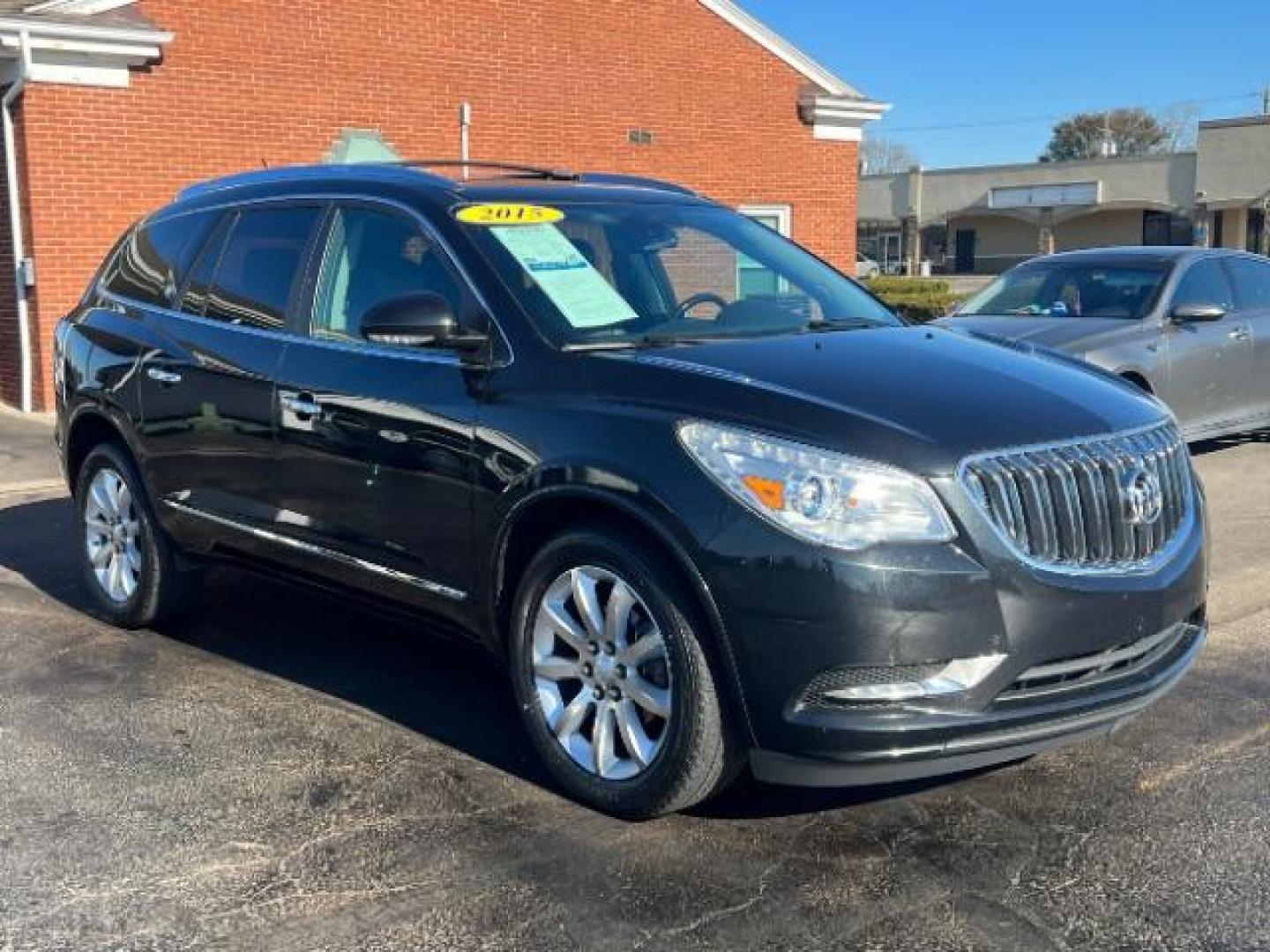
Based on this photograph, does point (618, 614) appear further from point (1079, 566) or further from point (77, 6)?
point (77, 6)

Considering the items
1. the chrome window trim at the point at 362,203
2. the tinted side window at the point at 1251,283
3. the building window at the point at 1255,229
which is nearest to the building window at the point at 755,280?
the chrome window trim at the point at 362,203

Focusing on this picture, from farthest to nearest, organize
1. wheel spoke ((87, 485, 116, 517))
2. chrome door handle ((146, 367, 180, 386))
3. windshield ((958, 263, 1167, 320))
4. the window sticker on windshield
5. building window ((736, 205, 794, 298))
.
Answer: windshield ((958, 263, 1167, 320)) → wheel spoke ((87, 485, 116, 517)) → chrome door handle ((146, 367, 180, 386)) → building window ((736, 205, 794, 298)) → the window sticker on windshield

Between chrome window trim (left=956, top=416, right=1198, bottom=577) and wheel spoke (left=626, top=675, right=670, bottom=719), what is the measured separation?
3.14 ft

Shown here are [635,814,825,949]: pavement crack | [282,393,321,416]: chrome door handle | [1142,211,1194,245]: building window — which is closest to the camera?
[635,814,825,949]: pavement crack

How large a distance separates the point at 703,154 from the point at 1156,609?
1340 cm

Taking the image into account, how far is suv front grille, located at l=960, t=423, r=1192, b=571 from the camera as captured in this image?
137 inches

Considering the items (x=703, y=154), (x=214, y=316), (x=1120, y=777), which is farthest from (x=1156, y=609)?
(x=703, y=154)

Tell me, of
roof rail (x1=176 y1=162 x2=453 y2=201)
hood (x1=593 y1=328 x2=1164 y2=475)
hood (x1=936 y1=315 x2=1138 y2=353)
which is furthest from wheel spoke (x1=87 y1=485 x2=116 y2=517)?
hood (x1=936 y1=315 x2=1138 y2=353)

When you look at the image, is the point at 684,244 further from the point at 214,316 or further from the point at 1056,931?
the point at 1056,931

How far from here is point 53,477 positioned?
32.1ft

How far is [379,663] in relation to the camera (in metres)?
5.41

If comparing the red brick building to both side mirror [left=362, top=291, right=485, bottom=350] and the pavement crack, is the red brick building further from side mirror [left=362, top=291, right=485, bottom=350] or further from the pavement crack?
the pavement crack

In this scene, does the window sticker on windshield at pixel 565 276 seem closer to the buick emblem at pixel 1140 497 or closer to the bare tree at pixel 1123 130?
the buick emblem at pixel 1140 497

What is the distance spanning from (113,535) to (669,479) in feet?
11.3
